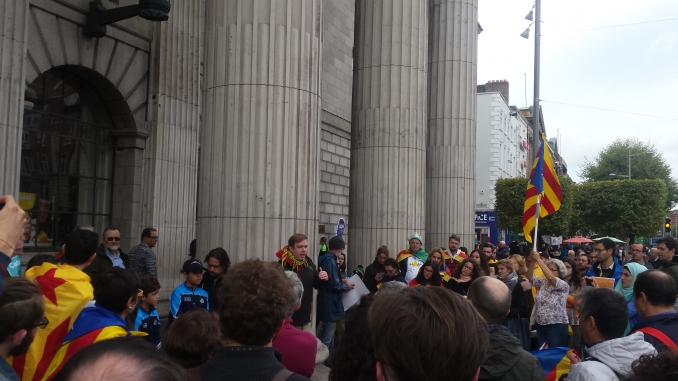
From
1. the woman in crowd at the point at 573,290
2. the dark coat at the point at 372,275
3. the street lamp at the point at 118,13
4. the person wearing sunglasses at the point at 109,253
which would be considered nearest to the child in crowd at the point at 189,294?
the person wearing sunglasses at the point at 109,253

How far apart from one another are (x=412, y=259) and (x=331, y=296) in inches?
98.1

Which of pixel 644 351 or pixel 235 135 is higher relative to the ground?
pixel 235 135

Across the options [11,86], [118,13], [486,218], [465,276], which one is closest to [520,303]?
[465,276]

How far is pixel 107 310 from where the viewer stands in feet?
11.0

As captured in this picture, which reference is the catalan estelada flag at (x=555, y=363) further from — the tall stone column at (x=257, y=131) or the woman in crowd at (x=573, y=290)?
the woman in crowd at (x=573, y=290)

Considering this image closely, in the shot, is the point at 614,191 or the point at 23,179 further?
the point at 614,191

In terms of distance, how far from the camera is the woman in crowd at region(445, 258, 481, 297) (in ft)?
24.9

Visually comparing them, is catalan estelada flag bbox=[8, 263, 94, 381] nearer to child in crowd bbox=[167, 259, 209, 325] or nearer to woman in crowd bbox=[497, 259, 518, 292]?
child in crowd bbox=[167, 259, 209, 325]

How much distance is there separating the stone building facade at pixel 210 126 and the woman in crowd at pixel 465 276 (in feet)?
6.33

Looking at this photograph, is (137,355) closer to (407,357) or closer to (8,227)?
(407,357)

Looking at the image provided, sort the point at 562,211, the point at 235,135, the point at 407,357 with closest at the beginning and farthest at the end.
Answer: the point at 407,357 → the point at 235,135 → the point at 562,211

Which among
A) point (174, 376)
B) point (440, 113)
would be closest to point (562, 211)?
point (440, 113)

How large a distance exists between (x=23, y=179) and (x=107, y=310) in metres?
7.05

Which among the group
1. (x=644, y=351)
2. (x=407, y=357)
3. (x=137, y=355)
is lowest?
(x=644, y=351)
